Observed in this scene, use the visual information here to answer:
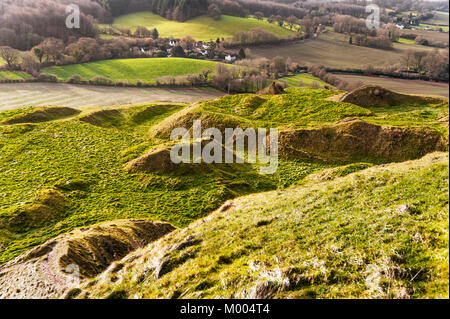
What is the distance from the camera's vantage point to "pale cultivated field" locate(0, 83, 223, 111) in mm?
92188

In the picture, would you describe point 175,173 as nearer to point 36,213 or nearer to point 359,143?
point 36,213

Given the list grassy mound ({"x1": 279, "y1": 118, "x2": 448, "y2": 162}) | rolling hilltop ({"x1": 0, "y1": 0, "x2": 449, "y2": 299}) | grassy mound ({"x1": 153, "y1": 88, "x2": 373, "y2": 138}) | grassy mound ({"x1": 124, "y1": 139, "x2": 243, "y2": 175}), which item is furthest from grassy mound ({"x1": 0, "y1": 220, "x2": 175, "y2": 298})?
grassy mound ({"x1": 153, "y1": 88, "x2": 373, "y2": 138})

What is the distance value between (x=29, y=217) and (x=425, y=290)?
3158 cm

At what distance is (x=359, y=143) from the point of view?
37625mm

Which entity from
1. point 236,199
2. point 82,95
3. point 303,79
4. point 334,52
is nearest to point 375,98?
Result: point 236,199

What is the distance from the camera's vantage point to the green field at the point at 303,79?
11973 cm

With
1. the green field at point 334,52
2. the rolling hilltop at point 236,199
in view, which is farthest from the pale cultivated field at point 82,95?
the green field at point 334,52

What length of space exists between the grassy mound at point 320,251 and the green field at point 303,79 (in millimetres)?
105655

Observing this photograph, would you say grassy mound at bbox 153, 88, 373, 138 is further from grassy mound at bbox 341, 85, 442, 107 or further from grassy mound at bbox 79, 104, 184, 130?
grassy mound at bbox 79, 104, 184, 130

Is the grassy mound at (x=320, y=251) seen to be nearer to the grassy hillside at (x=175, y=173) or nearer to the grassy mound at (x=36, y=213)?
the grassy hillside at (x=175, y=173)

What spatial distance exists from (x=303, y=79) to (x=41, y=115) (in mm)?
103909

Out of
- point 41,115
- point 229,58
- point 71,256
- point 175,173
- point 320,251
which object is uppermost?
point 229,58

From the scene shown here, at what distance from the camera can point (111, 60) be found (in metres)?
147
